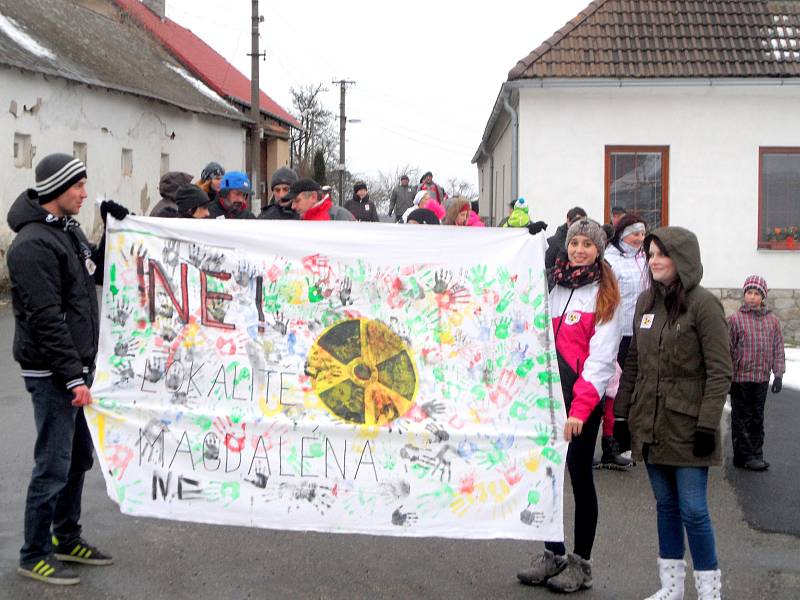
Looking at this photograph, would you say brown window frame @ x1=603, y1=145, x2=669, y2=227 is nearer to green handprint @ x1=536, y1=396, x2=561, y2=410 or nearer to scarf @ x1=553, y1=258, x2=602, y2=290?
scarf @ x1=553, y1=258, x2=602, y2=290

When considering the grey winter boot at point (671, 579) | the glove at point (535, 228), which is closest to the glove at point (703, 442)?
the grey winter boot at point (671, 579)

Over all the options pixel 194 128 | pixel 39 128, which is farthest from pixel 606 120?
pixel 194 128

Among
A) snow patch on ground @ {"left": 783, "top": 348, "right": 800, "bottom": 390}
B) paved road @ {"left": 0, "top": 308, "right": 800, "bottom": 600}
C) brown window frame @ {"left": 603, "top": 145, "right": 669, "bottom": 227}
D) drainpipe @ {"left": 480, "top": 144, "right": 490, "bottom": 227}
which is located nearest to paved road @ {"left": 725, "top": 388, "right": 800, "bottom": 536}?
paved road @ {"left": 0, "top": 308, "right": 800, "bottom": 600}

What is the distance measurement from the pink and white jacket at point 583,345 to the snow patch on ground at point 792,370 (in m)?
7.26

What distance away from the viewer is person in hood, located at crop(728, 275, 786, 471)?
776 centimetres

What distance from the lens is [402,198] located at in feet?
67.1

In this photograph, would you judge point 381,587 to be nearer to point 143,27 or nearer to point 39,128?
point 39,128

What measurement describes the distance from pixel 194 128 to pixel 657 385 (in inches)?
1124

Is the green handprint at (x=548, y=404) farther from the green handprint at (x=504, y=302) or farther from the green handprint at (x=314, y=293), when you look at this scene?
the green handprint at (x=314, y=293)

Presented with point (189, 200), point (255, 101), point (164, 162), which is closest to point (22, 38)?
point (164, 162)

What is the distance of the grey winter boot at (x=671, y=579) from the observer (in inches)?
189

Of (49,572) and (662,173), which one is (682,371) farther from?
(662,173)

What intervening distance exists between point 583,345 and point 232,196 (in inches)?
139

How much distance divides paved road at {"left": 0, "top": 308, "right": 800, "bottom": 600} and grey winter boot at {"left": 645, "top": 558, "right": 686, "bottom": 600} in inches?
9.7
